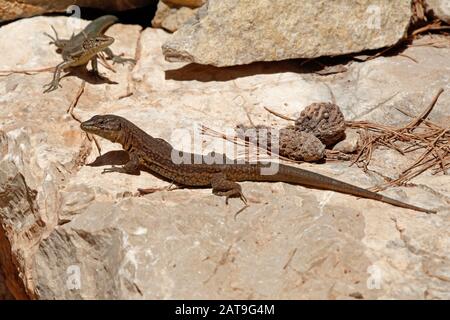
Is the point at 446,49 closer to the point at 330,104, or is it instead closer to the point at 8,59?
the point at 330,104

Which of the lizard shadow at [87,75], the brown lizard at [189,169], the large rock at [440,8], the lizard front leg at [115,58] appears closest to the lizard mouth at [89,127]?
the brown lizard at [189,169]

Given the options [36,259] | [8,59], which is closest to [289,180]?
[36,259]

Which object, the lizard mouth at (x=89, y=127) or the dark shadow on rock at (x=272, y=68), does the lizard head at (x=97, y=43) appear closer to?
the dark shadow on rock at (x=272, y=68)

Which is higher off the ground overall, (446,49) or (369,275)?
(446,49)

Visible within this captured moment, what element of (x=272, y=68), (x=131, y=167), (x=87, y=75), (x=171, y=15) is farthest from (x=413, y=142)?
(x=87, y=75)

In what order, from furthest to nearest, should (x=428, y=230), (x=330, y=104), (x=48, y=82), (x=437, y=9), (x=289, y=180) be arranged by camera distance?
(x=437, y=9)
(x=48, y=82)
(x=330, y=104)
(x=289, y=180)
(x=428, y=230)

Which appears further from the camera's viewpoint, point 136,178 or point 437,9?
point 437,9
